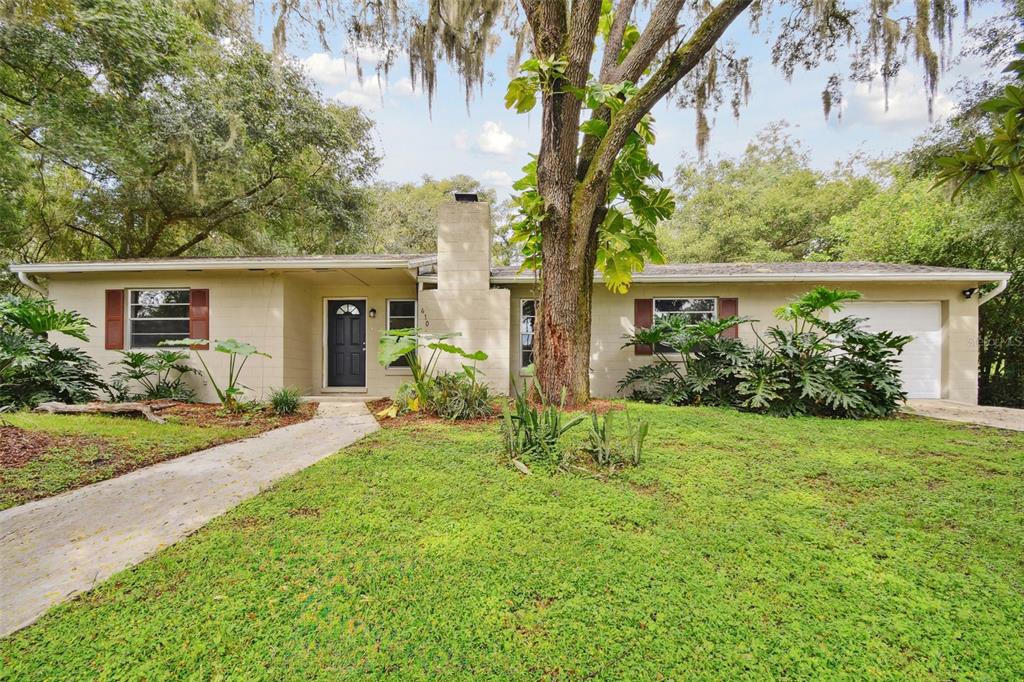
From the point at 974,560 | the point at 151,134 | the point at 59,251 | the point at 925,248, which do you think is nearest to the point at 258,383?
the point at 151,134

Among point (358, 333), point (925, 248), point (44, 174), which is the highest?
point (44, 174)

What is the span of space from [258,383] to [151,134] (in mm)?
6330

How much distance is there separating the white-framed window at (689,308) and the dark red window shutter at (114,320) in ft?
33.5

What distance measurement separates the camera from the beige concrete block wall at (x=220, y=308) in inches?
302

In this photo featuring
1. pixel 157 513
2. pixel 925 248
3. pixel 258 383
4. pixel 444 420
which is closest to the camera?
pixel 157 513

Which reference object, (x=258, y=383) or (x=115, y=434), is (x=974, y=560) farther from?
(x=258, y=383)

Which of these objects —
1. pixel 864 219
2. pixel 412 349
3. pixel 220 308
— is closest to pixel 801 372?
pixel 412 349

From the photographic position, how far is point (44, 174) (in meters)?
10.6

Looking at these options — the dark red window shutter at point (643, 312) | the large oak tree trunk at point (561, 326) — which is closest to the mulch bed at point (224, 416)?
the large oak tree trunk at point (561, 326)

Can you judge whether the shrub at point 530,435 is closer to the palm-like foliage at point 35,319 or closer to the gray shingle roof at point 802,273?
the gray shingle roof at point 802,273

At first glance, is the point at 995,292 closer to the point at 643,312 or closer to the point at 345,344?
the point at 643,312

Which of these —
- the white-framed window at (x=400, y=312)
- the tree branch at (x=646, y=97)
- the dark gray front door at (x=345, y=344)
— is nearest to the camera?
the tree branch at (x=646, y=97)

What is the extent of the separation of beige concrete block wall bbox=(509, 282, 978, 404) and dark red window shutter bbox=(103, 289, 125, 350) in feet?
24.2

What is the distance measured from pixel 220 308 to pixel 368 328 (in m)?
2.67
